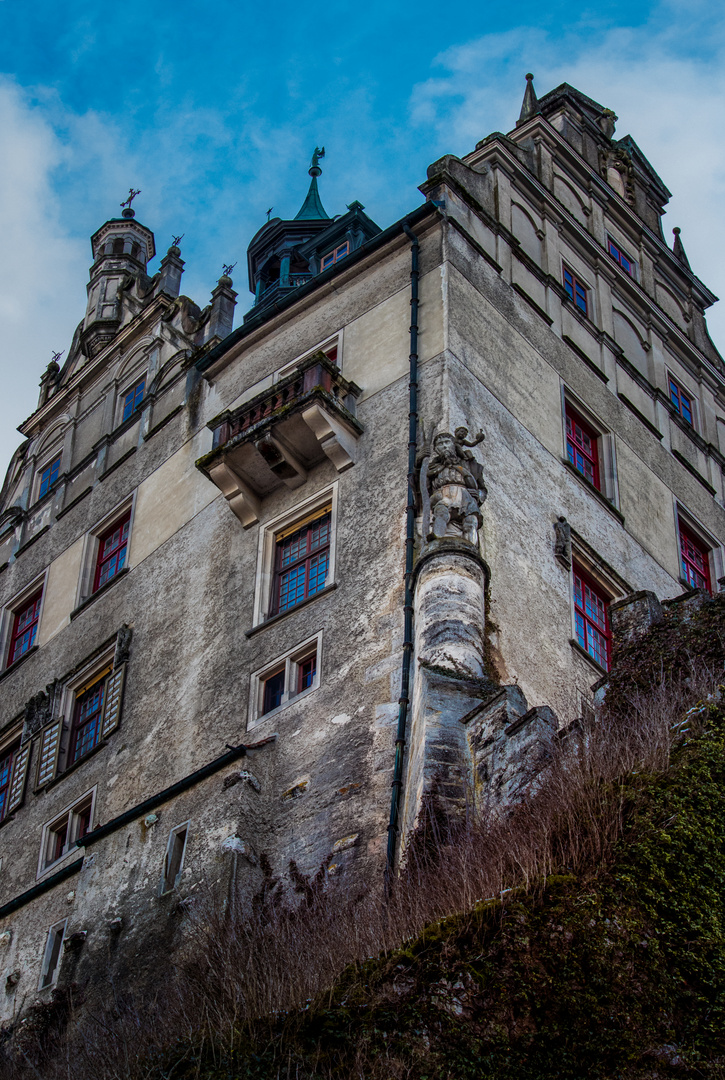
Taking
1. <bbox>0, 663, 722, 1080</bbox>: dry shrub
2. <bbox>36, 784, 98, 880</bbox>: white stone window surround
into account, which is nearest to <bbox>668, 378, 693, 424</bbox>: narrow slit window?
<bbox>36, 784, 98, 880</bbox>: white stone window surround

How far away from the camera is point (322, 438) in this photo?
83.9 feet

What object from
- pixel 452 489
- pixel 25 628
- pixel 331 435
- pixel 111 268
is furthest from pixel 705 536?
pixel 111 268

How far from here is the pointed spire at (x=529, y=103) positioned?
35625 mm

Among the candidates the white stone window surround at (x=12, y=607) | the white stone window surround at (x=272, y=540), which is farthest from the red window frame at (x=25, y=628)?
the white stone window surround at (x=272, y=540)

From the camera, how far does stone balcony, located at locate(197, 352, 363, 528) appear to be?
25.6 m

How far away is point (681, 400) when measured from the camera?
33688 mm

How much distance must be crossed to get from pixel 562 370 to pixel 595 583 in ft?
15.1

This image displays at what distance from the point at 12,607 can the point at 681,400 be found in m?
14.1

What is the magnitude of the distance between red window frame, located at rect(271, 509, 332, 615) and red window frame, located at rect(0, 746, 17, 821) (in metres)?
7.01

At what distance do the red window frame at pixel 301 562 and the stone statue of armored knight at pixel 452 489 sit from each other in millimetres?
2126

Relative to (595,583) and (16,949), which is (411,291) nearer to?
(595,583)

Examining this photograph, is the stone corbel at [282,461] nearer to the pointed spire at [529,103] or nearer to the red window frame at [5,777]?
the red window frame at [5,777]

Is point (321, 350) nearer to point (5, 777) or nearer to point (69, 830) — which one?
point (69, 830)

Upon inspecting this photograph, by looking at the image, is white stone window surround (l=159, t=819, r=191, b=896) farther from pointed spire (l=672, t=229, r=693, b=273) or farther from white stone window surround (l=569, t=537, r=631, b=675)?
pointed spire (l=672, t=229, r=693, b=273)
